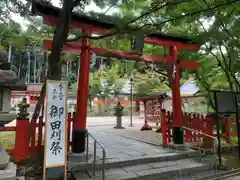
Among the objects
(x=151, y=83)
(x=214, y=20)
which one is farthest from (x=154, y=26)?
(x=151, y=83)

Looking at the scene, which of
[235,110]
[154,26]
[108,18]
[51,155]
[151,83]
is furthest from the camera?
[151,83]

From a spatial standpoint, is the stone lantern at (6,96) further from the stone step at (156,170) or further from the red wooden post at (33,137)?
the stone step at (156,170)

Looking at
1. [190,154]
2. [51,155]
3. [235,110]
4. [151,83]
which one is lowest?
[190,154]

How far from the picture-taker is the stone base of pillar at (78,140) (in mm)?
5488

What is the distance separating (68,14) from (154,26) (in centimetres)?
213

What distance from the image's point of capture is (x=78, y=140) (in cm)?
549

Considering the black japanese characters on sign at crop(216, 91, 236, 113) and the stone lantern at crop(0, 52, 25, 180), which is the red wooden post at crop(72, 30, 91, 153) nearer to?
the stone lantern at crop(0, 52, 25, 180)

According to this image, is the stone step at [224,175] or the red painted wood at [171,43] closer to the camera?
the stone step at [224,175]

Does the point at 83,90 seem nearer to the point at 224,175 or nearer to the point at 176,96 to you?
the point at 176,96

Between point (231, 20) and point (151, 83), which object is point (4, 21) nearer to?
point (231, 20)

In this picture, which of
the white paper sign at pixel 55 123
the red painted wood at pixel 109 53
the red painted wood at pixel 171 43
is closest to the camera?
the white paper sign at pixel 55 123

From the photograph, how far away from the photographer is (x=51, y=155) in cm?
401

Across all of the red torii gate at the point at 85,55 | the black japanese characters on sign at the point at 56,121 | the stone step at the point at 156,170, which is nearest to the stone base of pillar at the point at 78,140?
the red torii gate at the point at 85,55

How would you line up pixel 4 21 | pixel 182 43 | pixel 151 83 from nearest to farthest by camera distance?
1. pixel 4 21
2. pixel 182 43
3. pixel 151 83
